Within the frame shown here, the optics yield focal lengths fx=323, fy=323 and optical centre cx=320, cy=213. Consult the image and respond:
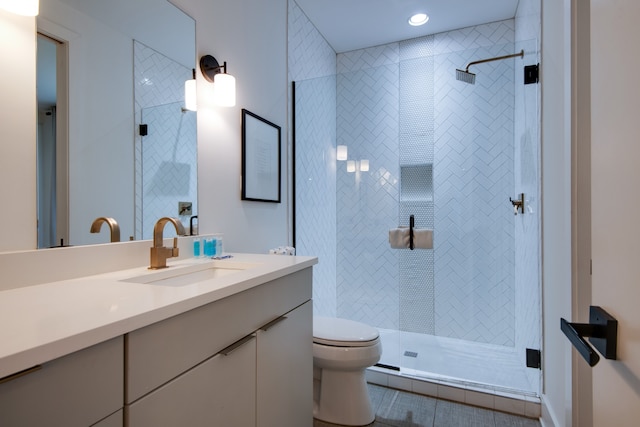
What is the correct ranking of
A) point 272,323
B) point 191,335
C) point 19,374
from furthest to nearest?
point 272,323 < point 191,335 < point 19,374

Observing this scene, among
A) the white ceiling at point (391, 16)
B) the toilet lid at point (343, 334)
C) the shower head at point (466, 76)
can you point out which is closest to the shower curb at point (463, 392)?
the toilet lid at point (343, 334)

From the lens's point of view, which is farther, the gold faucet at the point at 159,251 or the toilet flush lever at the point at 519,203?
the toilet flush lever at the point at 519,203

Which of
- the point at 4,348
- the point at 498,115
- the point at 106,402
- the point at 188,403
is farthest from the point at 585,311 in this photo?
the point at 498,115

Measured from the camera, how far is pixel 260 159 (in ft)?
6.61

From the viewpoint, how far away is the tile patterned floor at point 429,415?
5.67ft

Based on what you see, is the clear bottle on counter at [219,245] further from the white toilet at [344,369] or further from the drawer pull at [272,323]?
the white toilet at [344,369]

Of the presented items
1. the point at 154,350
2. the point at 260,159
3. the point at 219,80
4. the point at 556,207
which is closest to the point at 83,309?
the point at 154,350

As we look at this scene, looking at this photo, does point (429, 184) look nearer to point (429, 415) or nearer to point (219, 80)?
point (429, 415)

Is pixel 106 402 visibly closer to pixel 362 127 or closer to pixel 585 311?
pixel 585 311

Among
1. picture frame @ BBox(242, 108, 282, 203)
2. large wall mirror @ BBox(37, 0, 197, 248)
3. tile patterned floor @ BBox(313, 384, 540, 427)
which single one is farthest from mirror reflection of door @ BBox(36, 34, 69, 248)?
tile patterned floor @ BBox(313, 384, 540, 427)

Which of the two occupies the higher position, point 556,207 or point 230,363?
point 556,207

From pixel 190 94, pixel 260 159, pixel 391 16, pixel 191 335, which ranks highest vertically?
pixel 391 16

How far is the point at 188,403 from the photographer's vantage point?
768 millimetres

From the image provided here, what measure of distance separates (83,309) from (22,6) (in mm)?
886
